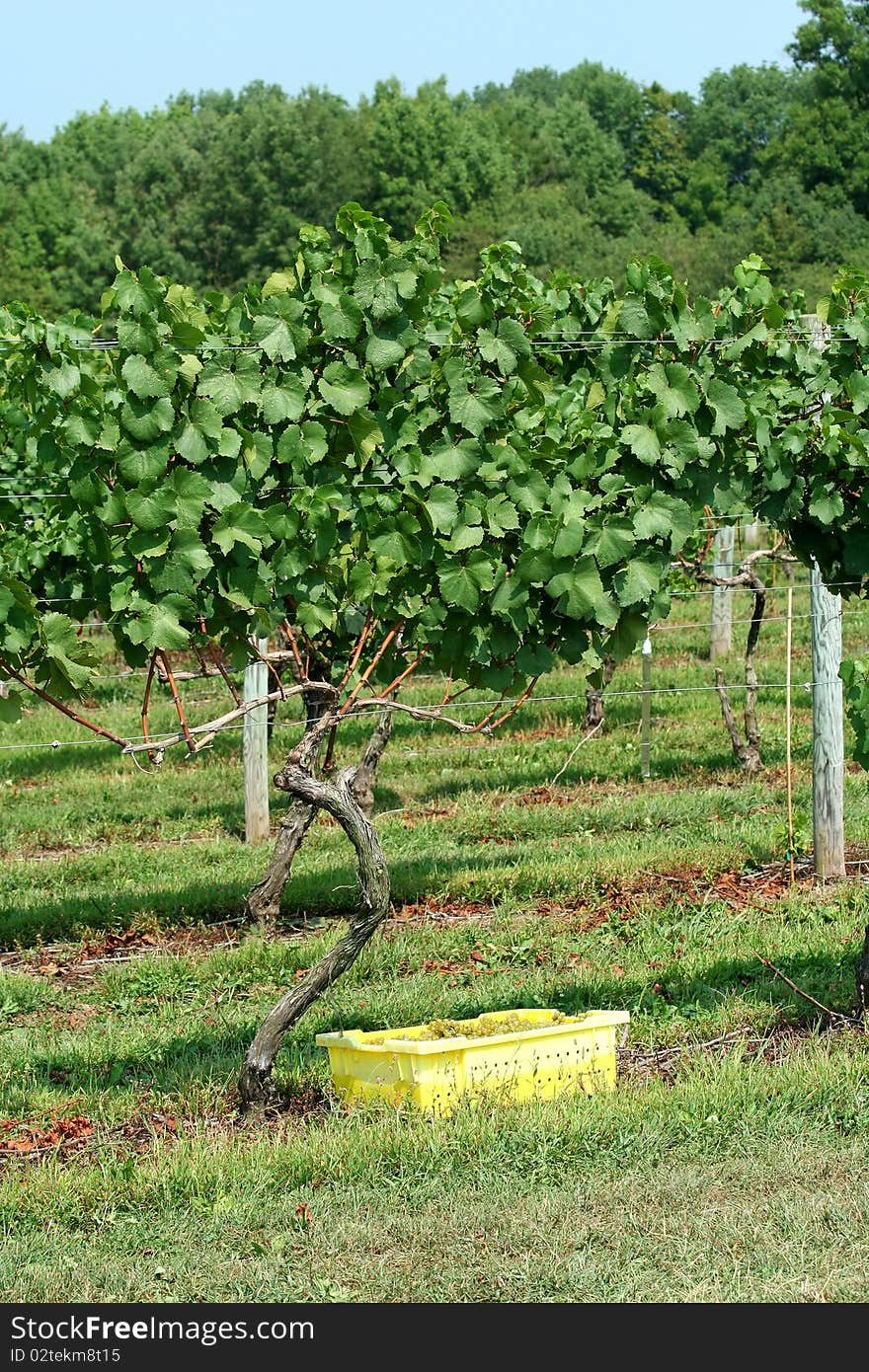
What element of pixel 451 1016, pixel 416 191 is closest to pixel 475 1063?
pixel 451 1016

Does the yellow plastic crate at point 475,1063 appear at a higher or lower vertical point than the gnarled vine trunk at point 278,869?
lower

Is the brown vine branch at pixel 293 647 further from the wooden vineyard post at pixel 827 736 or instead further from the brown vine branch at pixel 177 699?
the wooden vineyard post at pixel 827 736

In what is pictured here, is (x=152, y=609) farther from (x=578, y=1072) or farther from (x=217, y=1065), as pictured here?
(x=578, y=1072)

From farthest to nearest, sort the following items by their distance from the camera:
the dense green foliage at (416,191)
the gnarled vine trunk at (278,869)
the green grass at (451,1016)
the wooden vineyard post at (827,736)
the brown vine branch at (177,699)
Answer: the dense green foliage at (416,191) < the wooden vineyard post at (827,736) < the gnarled vine trunk at (278,869) < the brown vine branch at (177,699) < the green grass at (451,1016)

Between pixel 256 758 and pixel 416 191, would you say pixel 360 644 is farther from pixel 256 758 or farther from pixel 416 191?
pixel 416 191

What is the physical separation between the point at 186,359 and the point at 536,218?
49022 millimetres

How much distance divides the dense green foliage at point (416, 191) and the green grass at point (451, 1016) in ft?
95.8

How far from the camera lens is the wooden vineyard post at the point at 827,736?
7395mm

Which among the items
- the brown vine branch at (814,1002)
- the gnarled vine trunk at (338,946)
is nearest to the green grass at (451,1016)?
the brown vine branch at (814,1002)

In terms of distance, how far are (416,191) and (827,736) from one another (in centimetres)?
5298

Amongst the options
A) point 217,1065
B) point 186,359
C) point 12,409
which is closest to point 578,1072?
point 217,1065

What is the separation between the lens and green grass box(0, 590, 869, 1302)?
3.84 meters

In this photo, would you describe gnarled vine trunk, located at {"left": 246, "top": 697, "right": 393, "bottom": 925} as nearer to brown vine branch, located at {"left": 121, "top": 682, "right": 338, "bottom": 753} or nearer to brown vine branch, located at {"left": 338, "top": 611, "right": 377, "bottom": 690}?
brown vine branch, located at {"left": 338, "top": 611, "right": 377, "bottom": 690}

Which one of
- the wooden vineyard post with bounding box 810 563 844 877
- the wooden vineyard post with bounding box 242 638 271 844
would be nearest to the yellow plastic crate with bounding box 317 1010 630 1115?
the wooden vineyard post with bounding box 810 563 844 877
